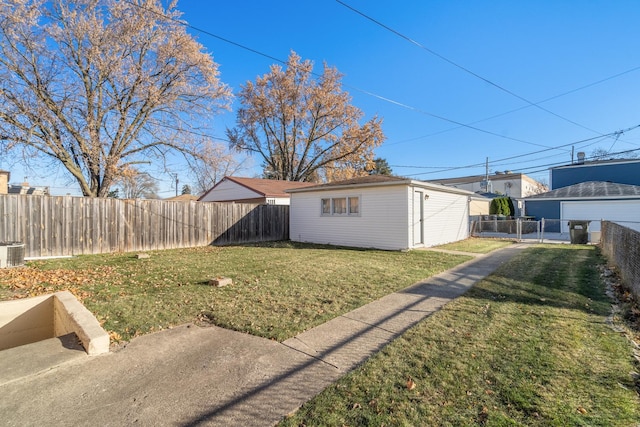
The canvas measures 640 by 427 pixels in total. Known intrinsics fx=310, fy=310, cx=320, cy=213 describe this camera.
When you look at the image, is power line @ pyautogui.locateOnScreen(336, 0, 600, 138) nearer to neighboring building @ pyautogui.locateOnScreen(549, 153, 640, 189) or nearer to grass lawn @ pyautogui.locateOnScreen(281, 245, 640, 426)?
grass lawn @ pyautogui.locateOnScreen(281, 245, 640, 426)

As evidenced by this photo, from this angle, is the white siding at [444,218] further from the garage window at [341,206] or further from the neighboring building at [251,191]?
the neighboring building at [251,191]

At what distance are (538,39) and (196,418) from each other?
16231 millimetres

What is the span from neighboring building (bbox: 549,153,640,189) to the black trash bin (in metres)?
13.0

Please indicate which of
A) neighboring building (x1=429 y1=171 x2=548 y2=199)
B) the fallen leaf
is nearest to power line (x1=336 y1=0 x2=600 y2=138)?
the fallen leaf

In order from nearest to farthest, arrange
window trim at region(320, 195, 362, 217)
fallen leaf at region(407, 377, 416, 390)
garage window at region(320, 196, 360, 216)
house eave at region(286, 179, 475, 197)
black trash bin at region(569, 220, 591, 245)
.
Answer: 1. fallen leaf at region(407, 377, 416, 390)
2. house eave at region(286, 179, 475, 197)
3. window trim at region(320, 195, 362, 217)
4. garage window at region(320, 196, 360, 216)
5. black trash bin at region(569, 220, 591, 245)

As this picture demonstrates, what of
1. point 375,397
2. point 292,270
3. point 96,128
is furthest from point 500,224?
point 96,128

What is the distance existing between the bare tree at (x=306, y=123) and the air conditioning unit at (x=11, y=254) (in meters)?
23.1

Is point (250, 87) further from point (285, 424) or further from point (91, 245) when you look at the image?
point (285, 424)

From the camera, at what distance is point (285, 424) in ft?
6.98

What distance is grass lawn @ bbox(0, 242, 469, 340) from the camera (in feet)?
13.7

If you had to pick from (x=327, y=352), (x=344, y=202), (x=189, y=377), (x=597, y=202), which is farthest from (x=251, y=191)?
(x=597, y=202)

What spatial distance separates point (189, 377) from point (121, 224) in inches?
403

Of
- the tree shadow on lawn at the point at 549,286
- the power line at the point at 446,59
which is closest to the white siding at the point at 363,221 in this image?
the tree shadow on lawn at the point at 549,286

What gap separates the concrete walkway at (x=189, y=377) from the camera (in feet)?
7.45
